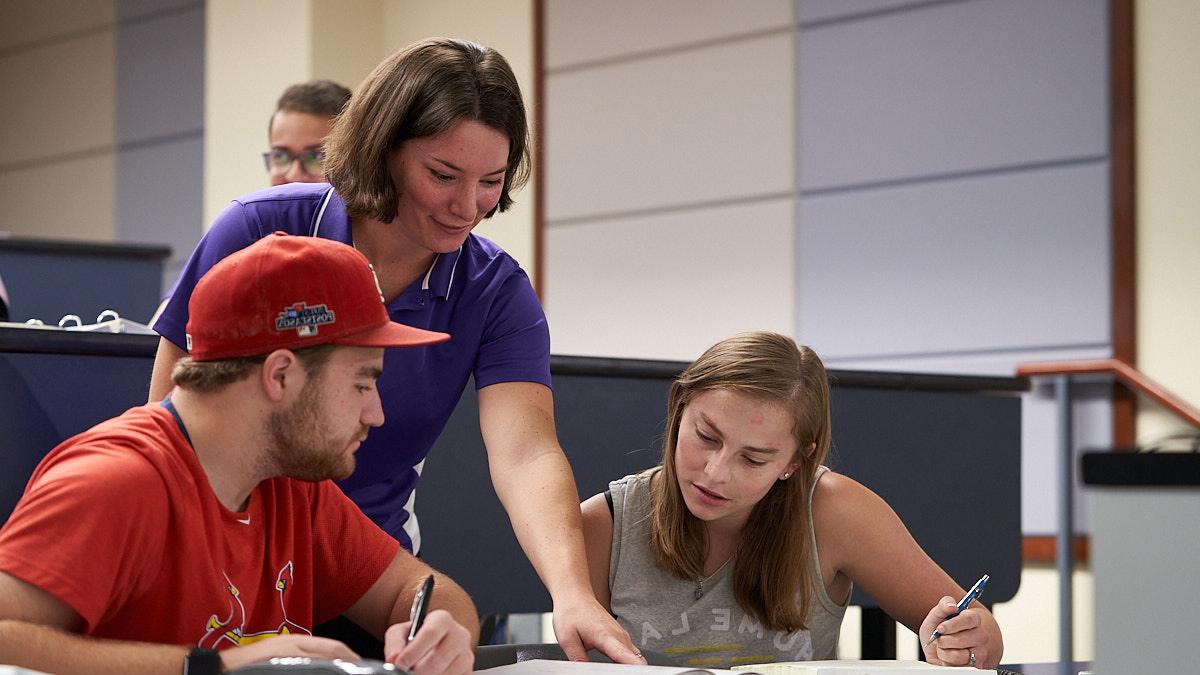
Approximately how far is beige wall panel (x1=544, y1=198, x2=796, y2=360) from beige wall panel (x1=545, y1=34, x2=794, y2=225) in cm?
8

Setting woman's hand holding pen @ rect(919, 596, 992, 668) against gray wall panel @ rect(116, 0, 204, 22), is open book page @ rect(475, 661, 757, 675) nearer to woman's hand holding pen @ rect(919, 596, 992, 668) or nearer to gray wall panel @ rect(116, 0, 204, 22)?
woman's hand holding pen @ rect(919, 596, 992, 668)

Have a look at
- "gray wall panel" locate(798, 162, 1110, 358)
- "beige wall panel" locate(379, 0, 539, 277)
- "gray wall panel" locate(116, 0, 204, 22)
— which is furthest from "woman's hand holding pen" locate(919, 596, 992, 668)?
"gray wall panel" locate(116, 0, 204, 22)

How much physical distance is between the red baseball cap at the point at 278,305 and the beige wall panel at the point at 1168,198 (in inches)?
104

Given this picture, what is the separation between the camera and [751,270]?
408 cm

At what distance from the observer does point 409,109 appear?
1388 millimetres

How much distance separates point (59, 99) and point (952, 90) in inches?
147

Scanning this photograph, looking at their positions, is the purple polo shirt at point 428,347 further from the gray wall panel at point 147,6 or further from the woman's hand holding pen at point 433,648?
the gray wall panel at point 147,6

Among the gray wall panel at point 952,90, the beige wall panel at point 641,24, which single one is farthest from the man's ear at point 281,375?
the beige wall panel at point 641,24

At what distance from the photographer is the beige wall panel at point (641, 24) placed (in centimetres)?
408

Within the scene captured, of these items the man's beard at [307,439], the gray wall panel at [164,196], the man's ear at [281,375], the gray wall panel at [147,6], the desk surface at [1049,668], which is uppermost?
the gray wall panel at [147,6]

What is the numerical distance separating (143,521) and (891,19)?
10.5ft

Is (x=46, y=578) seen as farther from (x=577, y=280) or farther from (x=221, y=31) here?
(x=221, y=31)

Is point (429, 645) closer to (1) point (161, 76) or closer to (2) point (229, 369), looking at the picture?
(2) point (229, 369)

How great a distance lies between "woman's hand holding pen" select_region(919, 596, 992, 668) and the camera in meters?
1.43
